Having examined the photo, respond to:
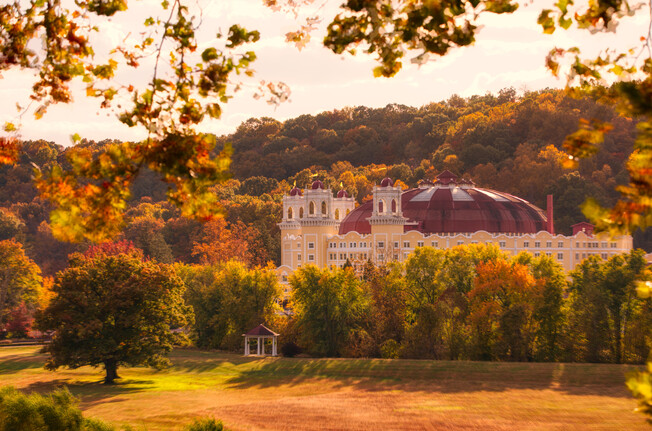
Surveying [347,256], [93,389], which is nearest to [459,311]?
[93,389]

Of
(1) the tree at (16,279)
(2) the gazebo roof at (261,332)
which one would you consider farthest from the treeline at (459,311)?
(1) the tree at (16,279)

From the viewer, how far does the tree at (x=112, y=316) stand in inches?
2159

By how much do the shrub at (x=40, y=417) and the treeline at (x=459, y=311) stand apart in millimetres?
40745

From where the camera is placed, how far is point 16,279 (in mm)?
93625

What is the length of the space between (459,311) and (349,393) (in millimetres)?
15512

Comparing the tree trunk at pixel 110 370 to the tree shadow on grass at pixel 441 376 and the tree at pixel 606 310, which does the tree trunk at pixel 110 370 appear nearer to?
the tree shadow on grass at pixel 441 376

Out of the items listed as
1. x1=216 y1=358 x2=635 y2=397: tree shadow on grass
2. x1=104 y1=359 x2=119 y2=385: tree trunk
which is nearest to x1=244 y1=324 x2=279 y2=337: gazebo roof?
x1=216 y1=358 x2=635 y2=397: tree shadow on grass

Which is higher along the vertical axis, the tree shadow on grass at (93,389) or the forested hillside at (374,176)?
the forested hillside at (374,176)

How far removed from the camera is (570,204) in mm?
119688

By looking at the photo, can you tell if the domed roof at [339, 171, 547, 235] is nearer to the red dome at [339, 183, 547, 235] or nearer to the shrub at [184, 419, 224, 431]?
the red dome at [339, 183, 547, 235]

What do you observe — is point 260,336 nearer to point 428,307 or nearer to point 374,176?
point 428,307

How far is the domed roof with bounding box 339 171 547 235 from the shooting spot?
330 feet

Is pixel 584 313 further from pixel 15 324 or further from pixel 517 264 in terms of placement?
pixel 15 324

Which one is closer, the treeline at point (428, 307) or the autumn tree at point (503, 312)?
the treeline at point (428, 307)
